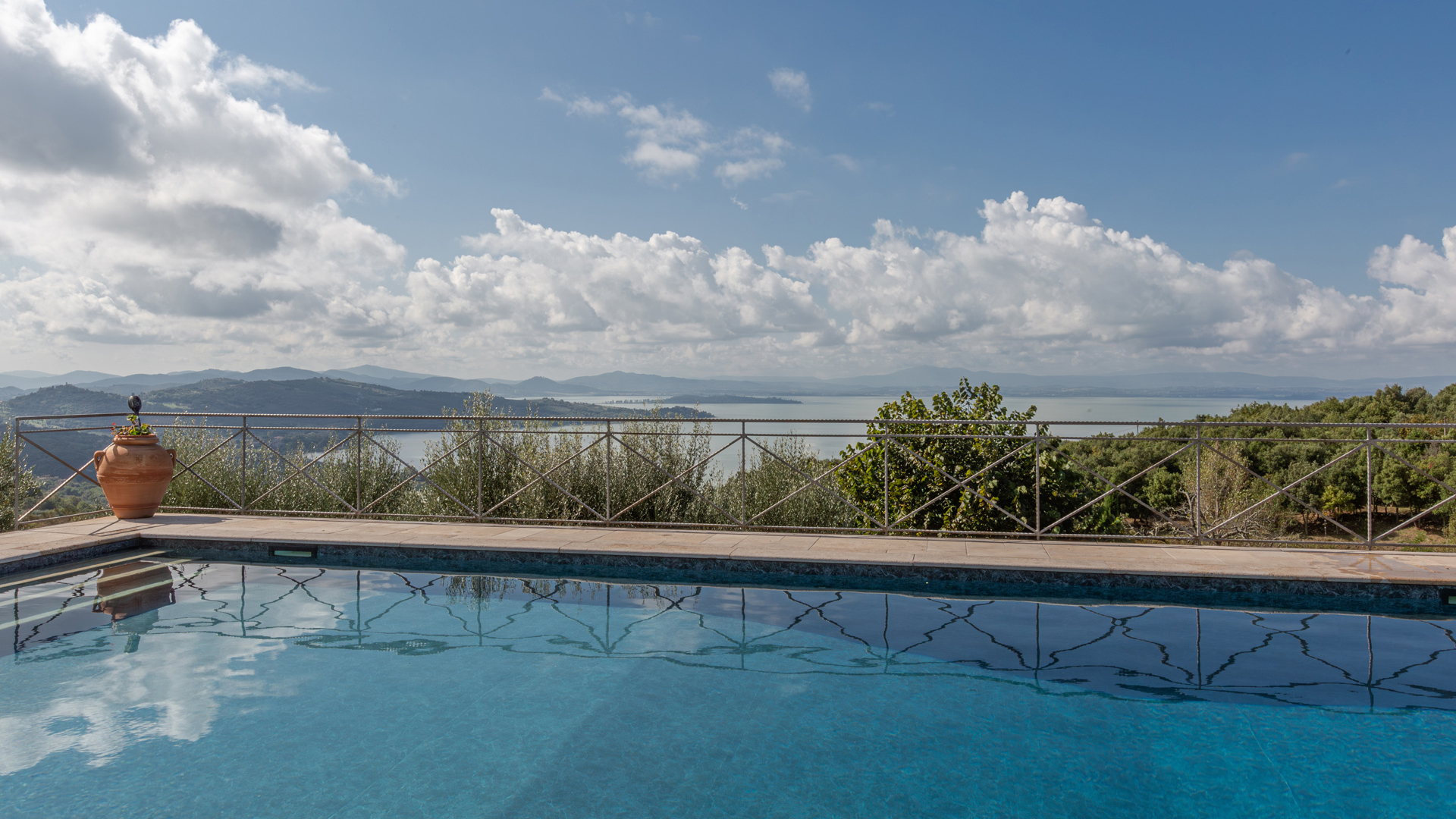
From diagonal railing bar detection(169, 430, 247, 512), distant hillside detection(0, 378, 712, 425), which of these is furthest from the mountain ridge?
diagonal railing bar detection(169, 430, 247, 512)

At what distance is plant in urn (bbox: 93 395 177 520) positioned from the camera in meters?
6.80

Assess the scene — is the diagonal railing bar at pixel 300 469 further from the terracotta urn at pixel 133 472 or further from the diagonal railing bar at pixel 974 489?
the diagonal railing bar at pixel 974 489

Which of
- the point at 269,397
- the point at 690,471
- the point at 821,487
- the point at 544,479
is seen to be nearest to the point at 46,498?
the point at 544,479

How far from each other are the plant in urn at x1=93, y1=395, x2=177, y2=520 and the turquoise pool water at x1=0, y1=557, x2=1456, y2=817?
1954 mm

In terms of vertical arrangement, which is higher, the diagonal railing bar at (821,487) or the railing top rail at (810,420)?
the railing top rail at (810,420)

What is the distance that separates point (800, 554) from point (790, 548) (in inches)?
10.3

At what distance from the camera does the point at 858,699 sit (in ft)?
11.6

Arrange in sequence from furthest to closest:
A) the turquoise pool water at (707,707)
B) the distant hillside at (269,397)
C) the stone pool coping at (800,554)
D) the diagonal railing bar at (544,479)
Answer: the distant hillside at (269,397)
the diagonal railing bar at (544,479)
the stone pool coping at (800,554)
the turquoise pool water at (707,707)

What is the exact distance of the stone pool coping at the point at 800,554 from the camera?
499 cm

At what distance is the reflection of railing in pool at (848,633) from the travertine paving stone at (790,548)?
0.31 metres

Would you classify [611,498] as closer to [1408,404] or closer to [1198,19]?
[1198,19]

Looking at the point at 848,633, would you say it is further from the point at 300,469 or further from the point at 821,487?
the point at 300,469

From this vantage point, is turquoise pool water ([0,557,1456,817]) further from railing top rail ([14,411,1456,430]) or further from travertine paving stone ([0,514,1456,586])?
railing top rail ([14,411,1456,430])

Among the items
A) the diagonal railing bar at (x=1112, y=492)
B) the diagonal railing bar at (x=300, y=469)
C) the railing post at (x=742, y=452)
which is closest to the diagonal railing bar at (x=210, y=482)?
the diagonal railing bar at (x=300, y=469)
